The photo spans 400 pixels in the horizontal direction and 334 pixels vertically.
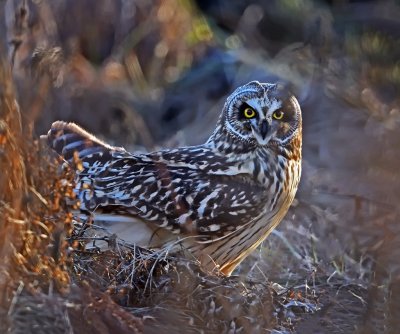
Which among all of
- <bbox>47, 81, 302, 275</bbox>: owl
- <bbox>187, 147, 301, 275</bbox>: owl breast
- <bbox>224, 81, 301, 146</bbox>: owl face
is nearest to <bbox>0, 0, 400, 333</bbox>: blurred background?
<bbox>187, 147, 301, 275</bbox>: owl breast

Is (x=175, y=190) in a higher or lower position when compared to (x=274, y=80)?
lower

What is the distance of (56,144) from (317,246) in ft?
5.84

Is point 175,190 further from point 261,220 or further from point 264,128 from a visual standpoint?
point 264,128

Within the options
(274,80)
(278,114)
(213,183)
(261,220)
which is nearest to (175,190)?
(213,183)

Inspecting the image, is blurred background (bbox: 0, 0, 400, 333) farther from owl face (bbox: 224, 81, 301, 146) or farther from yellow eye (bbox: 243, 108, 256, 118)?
yellow eye (bbox: 243, 108, 256, 118)

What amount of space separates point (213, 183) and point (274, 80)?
3.90 m

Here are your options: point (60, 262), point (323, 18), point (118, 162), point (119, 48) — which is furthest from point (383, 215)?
point (119, 48)

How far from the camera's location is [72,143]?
A: 23.4 ft

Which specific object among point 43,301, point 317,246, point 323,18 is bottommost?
point 317,246

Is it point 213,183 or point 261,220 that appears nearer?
point 261,220

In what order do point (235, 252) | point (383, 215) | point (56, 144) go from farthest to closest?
point (56, 144) → point (235, 252) → point (383, 215)

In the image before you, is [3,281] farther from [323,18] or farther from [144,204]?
[323,18]

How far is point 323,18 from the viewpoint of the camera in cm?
907

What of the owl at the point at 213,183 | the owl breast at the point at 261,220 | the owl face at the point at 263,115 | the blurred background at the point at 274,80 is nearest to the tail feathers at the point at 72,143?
the owl at the point at 213,183
